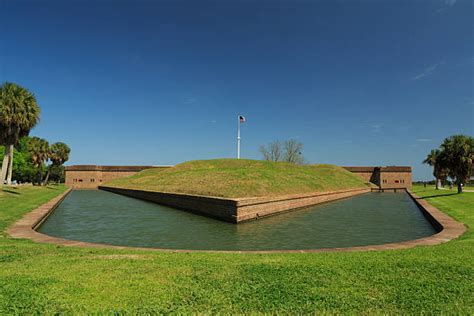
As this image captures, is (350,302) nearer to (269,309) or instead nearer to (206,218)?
(269,309)

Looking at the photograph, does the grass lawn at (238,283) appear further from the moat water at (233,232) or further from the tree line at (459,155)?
the tree line at (459,155)

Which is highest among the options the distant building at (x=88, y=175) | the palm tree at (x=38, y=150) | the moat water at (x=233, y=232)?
the palm tree at (x=38, y=150)

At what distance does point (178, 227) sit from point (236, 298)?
986 cm

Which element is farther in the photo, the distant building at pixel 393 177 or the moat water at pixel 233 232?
the distant building at pixel 393 177

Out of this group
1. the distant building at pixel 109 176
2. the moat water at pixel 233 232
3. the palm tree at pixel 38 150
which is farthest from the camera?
the distant building at pixel 109 176

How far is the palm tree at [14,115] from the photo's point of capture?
2558 cm

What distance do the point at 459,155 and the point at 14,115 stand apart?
41139mm

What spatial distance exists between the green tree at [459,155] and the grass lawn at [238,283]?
87.1ft

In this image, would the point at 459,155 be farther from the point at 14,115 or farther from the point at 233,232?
the point at 14,115

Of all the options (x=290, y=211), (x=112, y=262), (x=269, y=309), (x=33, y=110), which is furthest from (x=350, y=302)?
(x=33, y=110)

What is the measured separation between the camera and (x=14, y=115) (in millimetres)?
25625

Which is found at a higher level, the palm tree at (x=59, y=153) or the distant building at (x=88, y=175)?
the palm tree at (x=59, y=153)

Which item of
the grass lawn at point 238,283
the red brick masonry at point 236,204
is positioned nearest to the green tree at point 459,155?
the red brick masonry at point 236,204

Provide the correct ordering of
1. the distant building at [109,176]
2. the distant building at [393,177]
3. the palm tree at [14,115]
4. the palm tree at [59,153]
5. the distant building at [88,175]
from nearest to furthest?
the palm tree at [14,115]
the palm tree at [59,153]
the distant building at [393,177]
the distant building at [109,176]
the distant building at [88,175]
